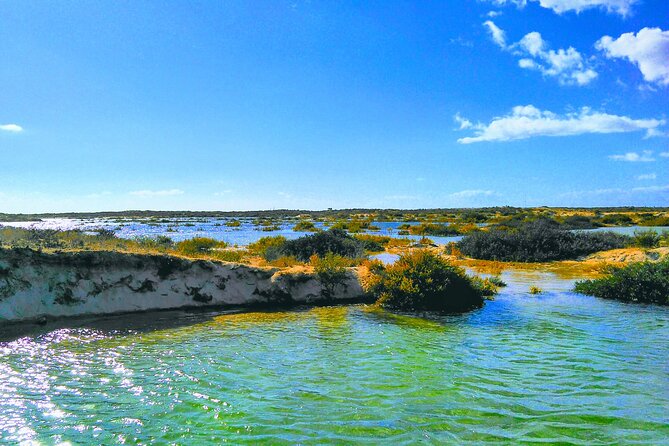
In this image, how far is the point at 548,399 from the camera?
7.00 meters

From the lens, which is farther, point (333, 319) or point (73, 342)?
point (333, 319)

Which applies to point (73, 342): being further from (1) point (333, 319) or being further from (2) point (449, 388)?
(2) point (449, 388)

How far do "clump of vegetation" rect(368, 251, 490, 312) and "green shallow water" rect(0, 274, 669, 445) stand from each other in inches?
85.4

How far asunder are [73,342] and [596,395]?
10.7m

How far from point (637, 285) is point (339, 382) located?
1366 centimetres

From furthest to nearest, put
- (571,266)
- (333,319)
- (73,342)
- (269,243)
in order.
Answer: (269,243), (571,266), (333,319), (73,342)

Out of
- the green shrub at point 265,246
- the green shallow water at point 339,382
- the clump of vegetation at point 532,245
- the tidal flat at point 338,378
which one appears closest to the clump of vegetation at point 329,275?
the tidal flat at point 338,378

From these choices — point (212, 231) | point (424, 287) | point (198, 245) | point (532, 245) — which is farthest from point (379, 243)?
point (212, 231)

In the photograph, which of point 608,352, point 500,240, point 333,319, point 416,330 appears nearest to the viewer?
point 608,352

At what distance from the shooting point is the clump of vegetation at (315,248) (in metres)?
25.2

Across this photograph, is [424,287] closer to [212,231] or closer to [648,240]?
[648,240]

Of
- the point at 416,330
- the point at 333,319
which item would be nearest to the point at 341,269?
the point at 333,319

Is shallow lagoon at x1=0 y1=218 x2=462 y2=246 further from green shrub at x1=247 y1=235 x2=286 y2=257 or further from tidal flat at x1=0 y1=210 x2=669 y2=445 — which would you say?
tidal flat at x1=0 y1=210 x2=669 y2=445

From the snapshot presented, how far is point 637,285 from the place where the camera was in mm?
16219
